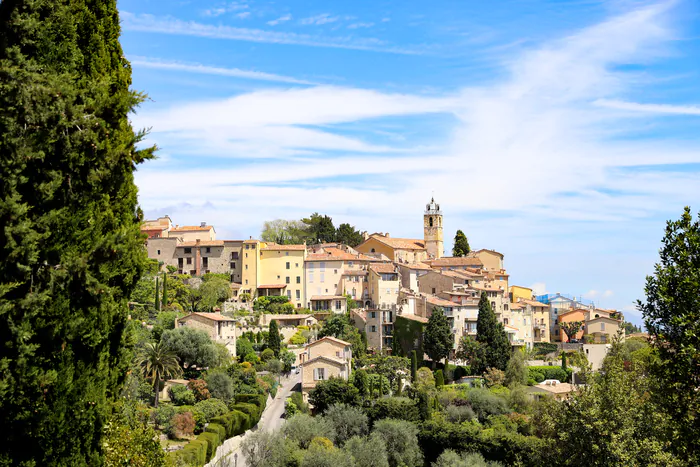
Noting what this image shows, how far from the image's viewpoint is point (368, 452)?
3688cm

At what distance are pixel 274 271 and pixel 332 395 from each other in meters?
34.2

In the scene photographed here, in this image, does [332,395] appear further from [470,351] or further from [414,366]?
[470,351]

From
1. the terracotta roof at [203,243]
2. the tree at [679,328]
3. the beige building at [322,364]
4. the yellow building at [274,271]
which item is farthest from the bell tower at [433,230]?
the tree at [679,328]

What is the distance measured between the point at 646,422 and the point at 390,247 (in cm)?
7296

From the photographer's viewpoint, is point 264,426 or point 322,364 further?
point 322,364

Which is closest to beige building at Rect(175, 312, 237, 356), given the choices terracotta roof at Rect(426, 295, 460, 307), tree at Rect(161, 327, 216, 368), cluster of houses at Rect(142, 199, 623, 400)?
tree at Rect(161, 327, 216, 368)

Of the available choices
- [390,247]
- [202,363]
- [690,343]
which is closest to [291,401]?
[202,363]

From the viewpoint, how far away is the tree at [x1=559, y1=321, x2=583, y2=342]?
83000 mm

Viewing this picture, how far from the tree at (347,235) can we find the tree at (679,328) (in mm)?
83753

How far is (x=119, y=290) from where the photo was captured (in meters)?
10.6

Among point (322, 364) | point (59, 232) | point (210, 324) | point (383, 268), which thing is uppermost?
point (59, 232)

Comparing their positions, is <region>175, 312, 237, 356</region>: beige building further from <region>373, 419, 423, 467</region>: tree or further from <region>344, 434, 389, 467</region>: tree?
<region>344, 434, 389, 467</region>: tree

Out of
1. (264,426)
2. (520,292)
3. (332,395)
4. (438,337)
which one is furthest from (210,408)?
(520,292)

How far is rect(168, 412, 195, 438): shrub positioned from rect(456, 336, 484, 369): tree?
31495 mm
